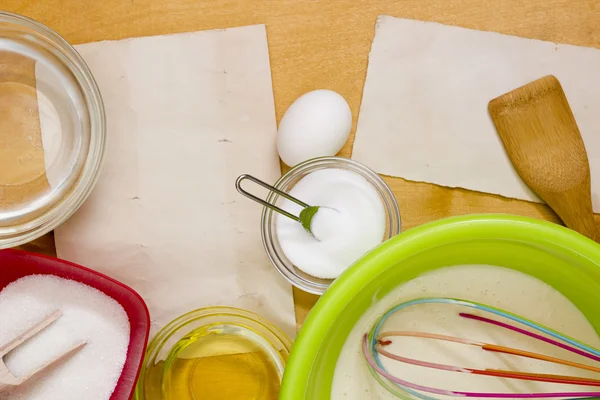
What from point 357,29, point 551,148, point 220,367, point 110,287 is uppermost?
point 357,29

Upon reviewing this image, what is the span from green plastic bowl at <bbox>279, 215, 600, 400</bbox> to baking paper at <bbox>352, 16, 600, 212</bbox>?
0.51ft

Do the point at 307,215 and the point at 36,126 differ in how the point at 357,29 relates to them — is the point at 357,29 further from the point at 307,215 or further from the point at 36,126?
the point at 36,126

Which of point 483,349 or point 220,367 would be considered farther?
point 220,367

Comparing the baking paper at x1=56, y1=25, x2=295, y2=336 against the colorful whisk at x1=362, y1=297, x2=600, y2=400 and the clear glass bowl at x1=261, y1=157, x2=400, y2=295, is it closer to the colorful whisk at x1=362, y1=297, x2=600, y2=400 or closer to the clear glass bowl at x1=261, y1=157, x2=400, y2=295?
the clear glass bowl at x1=261, y1=157, x2=400, y2=295

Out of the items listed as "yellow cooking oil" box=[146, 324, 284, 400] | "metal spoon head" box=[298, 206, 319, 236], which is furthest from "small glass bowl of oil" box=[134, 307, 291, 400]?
"metal spoon head" box=[298, 206, 319, 236]

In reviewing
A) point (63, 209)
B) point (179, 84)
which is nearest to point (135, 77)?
point (179, 84)

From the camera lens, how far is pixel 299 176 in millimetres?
584

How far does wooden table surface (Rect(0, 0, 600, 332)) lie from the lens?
606 mm

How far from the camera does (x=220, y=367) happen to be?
616 millimetres

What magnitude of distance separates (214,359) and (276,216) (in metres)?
0.18

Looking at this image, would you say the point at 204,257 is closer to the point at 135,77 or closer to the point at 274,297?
the point at 274,297

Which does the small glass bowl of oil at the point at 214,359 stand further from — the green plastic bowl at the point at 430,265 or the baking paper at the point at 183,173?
the green plastic bowl at the point at 430,265

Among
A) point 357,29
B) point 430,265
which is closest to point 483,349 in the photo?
point 430,265

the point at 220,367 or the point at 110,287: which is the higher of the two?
the point at 110,287
